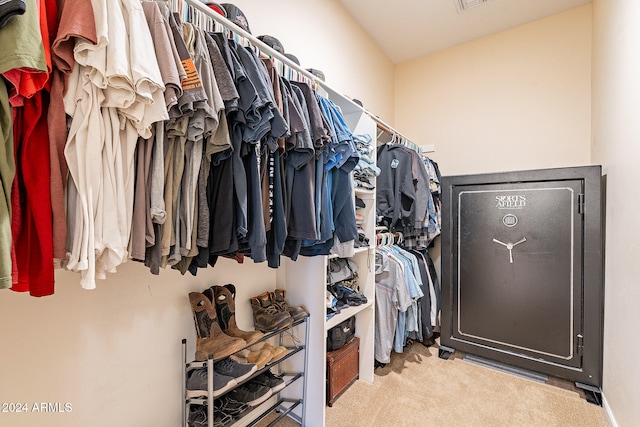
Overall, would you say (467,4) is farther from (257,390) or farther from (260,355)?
(257,390)

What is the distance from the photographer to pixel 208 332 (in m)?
1.32

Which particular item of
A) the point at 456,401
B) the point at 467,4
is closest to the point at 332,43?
the point at 467,4

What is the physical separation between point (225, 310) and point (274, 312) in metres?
0.26

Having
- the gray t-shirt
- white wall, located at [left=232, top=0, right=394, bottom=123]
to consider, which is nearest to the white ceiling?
white wall, located at [left=232, top=0, right=394, bottom=123]

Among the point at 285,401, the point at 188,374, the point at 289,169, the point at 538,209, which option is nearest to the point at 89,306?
the point at 188,374

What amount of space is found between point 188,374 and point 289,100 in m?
1.25

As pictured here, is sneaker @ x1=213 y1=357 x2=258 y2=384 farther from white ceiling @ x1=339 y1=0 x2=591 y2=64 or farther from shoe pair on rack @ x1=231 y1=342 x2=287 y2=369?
white ceiling @ x1=339 y1=0 x2=591 y2=64

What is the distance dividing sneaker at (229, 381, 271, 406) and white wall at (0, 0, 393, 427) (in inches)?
10.2

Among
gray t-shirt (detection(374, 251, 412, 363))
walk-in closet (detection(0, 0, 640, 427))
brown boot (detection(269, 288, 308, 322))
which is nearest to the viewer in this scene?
walk-in closet (detection(0, 0, 640, 427))

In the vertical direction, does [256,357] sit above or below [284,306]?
below

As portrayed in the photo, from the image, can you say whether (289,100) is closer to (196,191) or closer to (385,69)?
(196,191)

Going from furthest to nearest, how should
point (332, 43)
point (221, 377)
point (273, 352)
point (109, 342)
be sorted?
point (332, 43) < point (273, 352) < point (221, 377) < point (109, 342)

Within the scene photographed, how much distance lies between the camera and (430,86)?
329 centimetres

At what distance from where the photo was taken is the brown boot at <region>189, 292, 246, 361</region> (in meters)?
1.25
